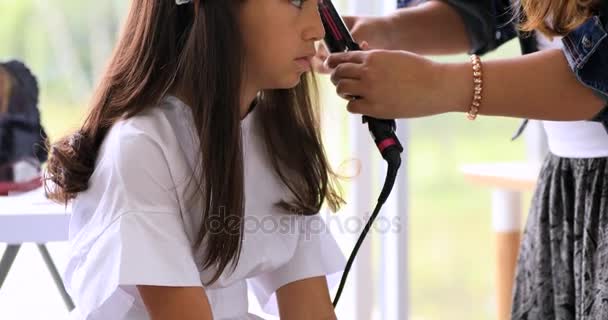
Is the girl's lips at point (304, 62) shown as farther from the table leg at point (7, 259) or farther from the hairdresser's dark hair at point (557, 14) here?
the table leg at point (7, 259)

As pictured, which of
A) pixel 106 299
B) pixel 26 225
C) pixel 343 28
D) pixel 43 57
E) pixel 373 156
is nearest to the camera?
pixel 106 299

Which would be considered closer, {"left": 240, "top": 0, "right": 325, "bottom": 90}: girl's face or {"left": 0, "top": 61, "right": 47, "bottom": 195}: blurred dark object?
{"left": 240, "top": 0, "right": 325, "bottom": 90}: girl's face

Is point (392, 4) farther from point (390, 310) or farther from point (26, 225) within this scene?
point (26, 225)

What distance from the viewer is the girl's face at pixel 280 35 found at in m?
1.05

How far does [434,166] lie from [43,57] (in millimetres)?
1411

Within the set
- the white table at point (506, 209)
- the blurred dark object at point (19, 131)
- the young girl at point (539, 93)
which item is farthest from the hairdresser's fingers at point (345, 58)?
the white table at point (506, 209)

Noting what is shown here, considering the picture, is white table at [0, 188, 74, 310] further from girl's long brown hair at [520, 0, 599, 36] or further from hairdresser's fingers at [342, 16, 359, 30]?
girl's long brown hair at [520, 0, 599, 36]

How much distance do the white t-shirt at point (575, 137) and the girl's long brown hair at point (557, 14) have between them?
7 cm

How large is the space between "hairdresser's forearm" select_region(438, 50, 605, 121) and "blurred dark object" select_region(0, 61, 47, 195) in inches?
34.3

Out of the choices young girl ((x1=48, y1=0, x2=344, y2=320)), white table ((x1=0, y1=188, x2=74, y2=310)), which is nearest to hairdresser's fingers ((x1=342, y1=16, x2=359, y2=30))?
young girl ((x1=48, y1=0, x2=344, y2=320))

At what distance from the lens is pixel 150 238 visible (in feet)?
3.22

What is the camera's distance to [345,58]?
1.03m

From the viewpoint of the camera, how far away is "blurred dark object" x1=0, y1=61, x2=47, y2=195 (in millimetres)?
1580

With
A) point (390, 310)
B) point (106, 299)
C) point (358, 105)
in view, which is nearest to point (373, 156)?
point (390, 310)
